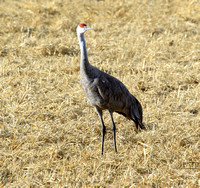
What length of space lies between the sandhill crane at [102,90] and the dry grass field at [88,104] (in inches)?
17.3

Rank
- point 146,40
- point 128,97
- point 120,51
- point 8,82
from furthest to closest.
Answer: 1. point 146,40
2. point 120,51
3. point 8,82
4. point 128,97

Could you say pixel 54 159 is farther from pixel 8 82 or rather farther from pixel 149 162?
pixel 8 82

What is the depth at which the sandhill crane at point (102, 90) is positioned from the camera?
3.88 m

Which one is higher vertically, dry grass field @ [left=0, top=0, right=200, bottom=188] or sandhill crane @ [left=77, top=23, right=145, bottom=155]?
sandhill crane @ [left=77, top=23, right=145, bottom=155]

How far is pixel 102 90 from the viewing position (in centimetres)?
392

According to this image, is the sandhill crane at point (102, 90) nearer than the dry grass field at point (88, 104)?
No

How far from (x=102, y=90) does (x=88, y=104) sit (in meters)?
1.43

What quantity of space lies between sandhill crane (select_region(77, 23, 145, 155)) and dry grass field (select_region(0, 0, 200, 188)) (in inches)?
17.3

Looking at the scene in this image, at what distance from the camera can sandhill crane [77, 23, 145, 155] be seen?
153 inches

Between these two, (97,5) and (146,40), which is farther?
(97,5)

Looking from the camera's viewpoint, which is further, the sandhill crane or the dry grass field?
the sandhill crane

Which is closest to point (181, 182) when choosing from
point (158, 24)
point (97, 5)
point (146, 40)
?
point (146, 40)

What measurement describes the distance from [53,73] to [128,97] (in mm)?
2290

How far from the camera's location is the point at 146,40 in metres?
7.84
